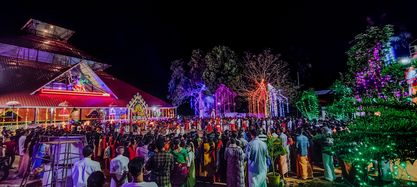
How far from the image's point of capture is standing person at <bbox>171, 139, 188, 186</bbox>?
524 cm

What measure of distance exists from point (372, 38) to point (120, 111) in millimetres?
22338

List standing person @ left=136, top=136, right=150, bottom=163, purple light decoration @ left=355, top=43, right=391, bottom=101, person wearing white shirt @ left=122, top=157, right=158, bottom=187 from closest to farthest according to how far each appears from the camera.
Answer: person wearing white shirt @ left=122, top=157, right=158, bottom=187 → standing person @ left=136, top=136, right=150, bottom=163 → purple light decoration @ left=355, top=43, right=391, bottom=101

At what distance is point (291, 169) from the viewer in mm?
8141

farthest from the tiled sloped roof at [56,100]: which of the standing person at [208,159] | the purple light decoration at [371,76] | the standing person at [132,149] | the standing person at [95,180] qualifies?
the purple light decoration at [371,76]

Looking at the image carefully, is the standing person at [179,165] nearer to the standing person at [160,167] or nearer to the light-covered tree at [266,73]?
the standing person at [160,167]

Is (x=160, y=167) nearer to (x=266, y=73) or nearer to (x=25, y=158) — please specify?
(x=25, y=158)

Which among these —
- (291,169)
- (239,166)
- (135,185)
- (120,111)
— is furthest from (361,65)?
(120,111)

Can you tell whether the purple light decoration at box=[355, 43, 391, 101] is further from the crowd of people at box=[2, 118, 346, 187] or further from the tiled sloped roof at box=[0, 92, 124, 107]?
the tiled sloped roof at box=[0, 92, 124, 107]

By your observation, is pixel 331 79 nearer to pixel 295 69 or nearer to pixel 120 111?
pixel 295 69

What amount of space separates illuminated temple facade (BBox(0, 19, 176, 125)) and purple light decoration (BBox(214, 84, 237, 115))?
19.0 ft

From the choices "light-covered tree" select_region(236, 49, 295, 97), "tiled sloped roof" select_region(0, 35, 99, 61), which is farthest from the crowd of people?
"tiled sloped roof" select_region(0, 35, 99, 61)

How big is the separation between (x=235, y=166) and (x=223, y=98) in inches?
802

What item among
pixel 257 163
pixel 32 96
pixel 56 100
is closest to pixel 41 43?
pixel 32 96

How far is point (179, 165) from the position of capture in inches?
213
